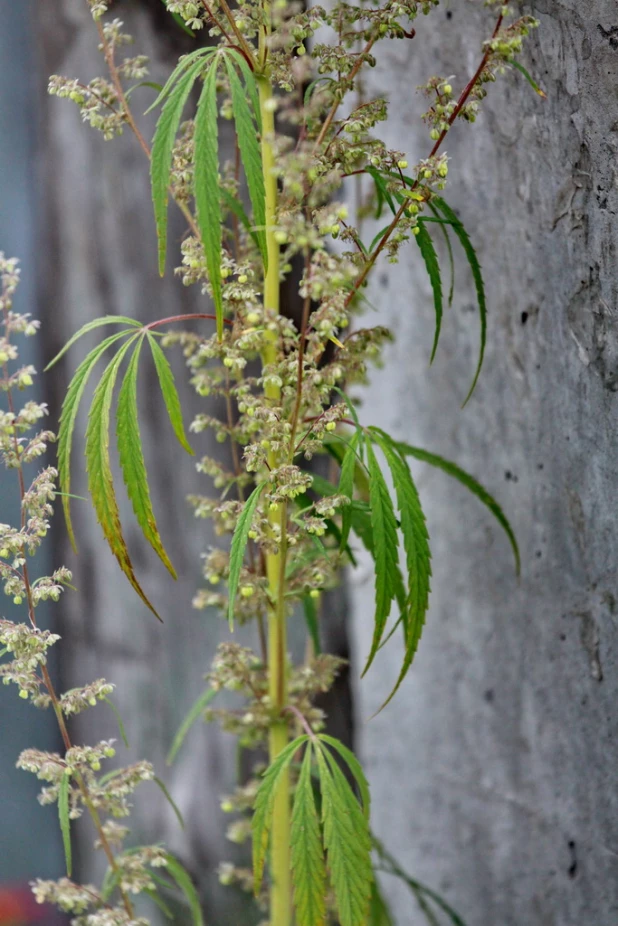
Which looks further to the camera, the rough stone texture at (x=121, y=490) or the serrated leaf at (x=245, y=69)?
the rough stone texture at (x=121, y=490)

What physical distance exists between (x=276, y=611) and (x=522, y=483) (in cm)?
33

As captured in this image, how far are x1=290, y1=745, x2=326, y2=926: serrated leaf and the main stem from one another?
82 millimetres

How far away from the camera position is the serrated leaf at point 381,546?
1.87 ft

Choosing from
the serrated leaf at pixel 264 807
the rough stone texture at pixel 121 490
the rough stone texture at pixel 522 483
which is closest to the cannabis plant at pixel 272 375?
the serrated leaf at pixel 264 807

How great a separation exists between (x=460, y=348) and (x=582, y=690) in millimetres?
395

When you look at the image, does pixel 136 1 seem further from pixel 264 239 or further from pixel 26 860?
pixel 26 860

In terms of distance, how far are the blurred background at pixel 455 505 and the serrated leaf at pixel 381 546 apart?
227 mm

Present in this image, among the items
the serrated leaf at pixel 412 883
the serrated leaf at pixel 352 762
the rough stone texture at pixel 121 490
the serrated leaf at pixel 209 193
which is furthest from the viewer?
the rough stone texture at pixel 121 490

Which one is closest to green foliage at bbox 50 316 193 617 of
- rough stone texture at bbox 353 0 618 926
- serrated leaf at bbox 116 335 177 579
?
serrated leaf at bbox 116 335 177 579

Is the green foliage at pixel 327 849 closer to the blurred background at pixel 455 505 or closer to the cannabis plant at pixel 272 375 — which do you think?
the cannabis plant at pixel 272 375

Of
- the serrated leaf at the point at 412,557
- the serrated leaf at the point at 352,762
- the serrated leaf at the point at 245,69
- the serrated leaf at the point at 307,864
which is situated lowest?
the serrated leaf at the point at 307,864

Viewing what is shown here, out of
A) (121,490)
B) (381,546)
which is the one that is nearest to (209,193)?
(381,546)

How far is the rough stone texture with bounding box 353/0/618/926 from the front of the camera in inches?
27.3

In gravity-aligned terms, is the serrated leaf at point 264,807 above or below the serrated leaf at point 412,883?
above
